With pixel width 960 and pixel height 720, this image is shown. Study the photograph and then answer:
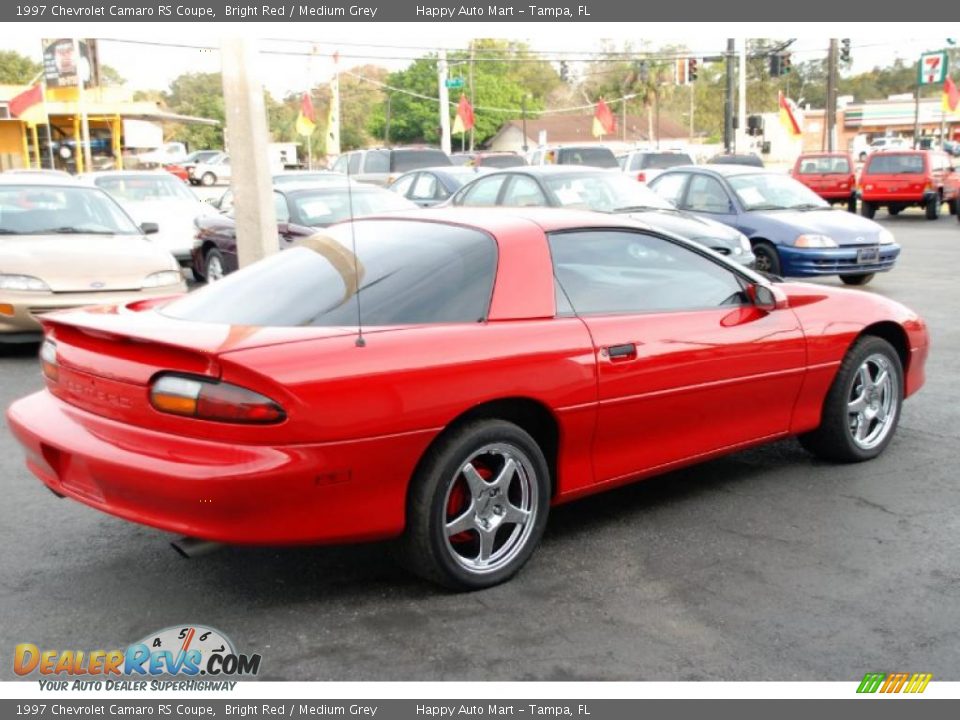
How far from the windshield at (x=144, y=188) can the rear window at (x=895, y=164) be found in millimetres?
16844

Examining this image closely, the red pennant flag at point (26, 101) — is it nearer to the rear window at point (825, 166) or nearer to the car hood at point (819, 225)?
the rear window at point (825, 166)

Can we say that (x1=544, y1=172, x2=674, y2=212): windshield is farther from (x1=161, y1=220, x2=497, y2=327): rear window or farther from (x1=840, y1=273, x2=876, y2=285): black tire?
(x1=161, y1=220, x2=497, y2=327): rear window

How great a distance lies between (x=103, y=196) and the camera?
10211 mm

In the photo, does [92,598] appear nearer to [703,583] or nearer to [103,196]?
[703,583]

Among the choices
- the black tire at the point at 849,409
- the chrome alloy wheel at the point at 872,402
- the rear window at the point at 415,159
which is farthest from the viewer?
the rear window at the point at 415,159

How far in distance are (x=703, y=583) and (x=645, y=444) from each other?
708 millimetres

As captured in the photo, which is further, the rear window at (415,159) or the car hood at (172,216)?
the rear window at (415,159)

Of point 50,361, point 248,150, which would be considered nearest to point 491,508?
point 50,361

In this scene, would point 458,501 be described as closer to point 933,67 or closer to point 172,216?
point 172,216

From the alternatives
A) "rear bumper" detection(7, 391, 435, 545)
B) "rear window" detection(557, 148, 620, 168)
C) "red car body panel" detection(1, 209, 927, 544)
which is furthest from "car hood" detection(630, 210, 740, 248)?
"rear window" detection(557, 148, 620, 168)

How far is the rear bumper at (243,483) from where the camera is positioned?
11.0ft

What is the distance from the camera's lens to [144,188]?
15.7 m

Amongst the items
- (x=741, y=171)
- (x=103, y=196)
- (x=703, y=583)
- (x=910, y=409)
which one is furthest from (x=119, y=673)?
(x=741, y=171)

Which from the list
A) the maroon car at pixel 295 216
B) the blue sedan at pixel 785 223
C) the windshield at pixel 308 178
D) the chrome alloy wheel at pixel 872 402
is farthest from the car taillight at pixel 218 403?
the windshield at pixel 308 178
